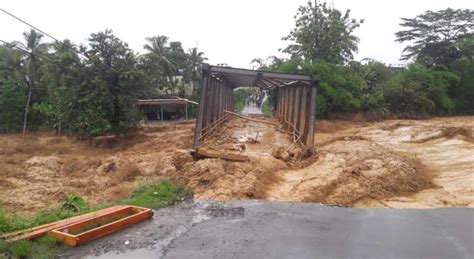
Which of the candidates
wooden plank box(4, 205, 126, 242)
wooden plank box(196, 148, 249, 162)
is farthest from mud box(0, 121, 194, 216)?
wooden plank box(4, 205, 126, 242)

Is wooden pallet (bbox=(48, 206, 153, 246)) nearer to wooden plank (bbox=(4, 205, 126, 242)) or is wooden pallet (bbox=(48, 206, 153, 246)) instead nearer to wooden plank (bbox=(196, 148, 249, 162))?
wooden plank (bbox=(4, 205, 126, 242))

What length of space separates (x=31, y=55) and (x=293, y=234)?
107 feet

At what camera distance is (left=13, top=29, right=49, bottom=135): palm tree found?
104 ft

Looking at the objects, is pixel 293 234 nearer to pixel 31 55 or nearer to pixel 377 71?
pixel 377 71

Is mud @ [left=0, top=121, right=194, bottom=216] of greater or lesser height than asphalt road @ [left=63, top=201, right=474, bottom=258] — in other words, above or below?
below

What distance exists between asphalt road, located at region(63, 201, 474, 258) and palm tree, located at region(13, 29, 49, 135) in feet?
97.5

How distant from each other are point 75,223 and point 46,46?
1299 inches

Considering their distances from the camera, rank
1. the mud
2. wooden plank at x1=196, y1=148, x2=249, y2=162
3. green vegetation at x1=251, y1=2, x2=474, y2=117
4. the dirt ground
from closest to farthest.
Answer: the dirt ground
the mud
wooden plank at x1=196, y1=148, x2=249, y2=162
green vegetation at x1=251, y1=2, x2=474, y2=117

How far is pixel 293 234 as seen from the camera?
5328mm

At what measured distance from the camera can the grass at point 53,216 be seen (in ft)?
15.1

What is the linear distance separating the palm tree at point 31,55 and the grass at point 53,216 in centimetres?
2770

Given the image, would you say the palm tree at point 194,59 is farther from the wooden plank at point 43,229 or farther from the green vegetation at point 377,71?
the wooden plank at point 43,229

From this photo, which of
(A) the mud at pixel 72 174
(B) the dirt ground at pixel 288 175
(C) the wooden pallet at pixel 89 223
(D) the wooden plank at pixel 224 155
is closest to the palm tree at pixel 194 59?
(A) the mud at pixel 72 174

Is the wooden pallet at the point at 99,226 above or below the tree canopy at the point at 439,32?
below
